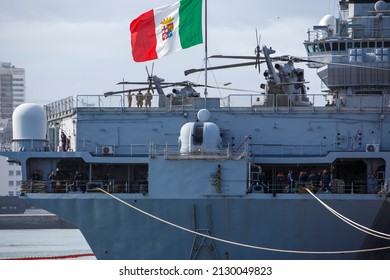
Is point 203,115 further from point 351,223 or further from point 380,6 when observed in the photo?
point 380,6

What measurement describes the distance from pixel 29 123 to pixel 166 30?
602 cm

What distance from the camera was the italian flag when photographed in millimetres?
44688

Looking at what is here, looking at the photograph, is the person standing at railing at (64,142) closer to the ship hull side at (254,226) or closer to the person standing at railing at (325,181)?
the ship hull side at (254,226)

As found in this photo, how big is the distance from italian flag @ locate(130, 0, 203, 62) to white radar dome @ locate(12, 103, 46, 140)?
411cm

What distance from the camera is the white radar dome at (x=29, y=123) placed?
45.3 meters

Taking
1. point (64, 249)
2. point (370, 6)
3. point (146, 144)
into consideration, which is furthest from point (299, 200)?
point (64, 249)

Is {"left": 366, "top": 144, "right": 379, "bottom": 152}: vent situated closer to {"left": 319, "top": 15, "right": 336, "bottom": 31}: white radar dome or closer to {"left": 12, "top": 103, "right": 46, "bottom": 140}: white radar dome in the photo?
{"left": 319, "top": 15, "right": 336, "bottom": 31}: white radar dome

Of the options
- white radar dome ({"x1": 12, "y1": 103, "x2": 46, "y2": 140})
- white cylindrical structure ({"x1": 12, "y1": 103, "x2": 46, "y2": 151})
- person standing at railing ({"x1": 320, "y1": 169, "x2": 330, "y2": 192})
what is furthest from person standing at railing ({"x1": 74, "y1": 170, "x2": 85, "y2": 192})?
person standing at railing ({"x1": 320, "y1": 169, "x2": 330, "y2": 192})

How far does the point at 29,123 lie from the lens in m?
45.3

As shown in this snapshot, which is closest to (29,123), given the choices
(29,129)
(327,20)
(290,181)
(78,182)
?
(29,129)

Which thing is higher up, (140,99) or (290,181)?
(140,99)

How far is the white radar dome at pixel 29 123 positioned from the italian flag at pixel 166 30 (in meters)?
4.11

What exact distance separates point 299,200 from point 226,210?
2.43 metres
